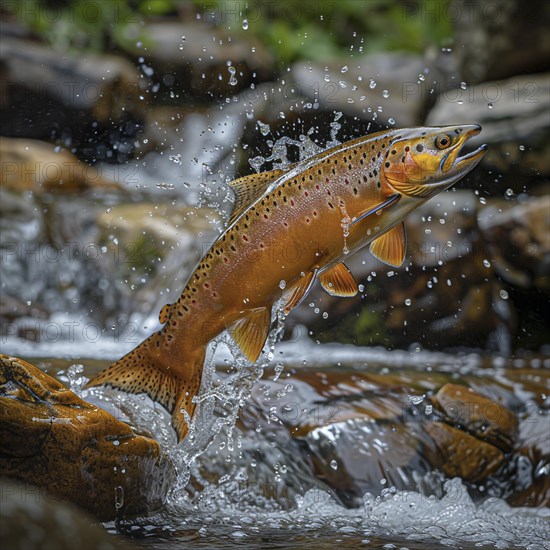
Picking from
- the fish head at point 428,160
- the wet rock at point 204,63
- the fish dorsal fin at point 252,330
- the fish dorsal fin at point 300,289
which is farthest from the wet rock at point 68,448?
the wet rock at point 204,63

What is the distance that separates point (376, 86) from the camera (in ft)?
25.0

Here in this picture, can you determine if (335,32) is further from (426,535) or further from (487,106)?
(426,535)

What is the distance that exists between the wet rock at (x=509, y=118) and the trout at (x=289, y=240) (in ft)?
10.2

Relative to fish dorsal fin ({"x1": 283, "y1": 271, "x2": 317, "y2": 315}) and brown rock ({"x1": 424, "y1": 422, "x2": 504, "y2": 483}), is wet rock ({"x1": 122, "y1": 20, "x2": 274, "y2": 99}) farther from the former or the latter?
fish dorsal fin ({"x1": 283, "y1": 271, "x2": 317, "y2": 315})

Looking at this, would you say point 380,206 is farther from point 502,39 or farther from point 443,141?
point 502,39

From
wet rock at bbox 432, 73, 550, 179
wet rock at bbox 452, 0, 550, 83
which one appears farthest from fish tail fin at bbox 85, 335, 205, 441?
wet rock at bbox 452, 0, 550, 83

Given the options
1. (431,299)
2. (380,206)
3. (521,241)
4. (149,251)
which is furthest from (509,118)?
(380,206)

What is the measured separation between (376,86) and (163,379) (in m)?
5.34

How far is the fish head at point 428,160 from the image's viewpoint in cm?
264

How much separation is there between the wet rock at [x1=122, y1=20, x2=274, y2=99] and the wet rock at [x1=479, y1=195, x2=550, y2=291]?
142 inches

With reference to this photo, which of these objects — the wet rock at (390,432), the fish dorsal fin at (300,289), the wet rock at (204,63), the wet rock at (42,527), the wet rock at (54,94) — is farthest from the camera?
the wet rock at (204,63)

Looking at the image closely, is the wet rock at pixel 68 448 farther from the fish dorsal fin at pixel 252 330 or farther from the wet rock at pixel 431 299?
the wet rock at pixel 431 299

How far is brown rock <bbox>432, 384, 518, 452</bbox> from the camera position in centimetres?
420

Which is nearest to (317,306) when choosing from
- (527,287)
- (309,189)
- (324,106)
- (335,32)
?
A: (527,287)
